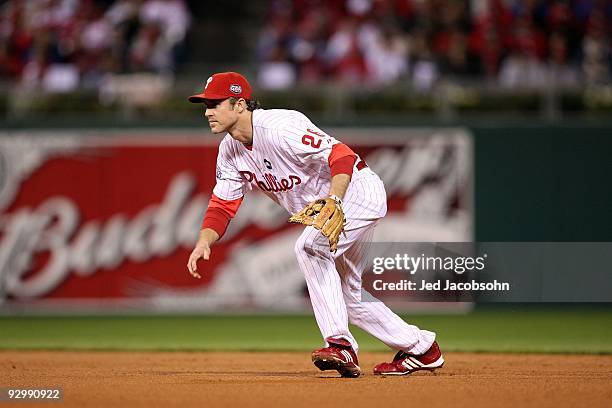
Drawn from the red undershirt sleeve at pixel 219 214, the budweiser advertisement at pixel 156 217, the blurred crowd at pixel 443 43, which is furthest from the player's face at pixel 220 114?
the blurred crowd at pixel 443 43

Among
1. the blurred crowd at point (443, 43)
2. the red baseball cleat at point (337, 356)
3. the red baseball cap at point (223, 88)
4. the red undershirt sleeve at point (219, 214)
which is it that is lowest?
the red baseball cleat at point (337, 356)

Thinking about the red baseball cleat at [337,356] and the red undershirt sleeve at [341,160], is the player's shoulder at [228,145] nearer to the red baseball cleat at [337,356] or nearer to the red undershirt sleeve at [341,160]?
the red undershirt sleeve at [341,160]

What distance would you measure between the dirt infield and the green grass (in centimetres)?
78

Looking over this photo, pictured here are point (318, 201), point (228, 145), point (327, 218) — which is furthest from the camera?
point (228, 145)

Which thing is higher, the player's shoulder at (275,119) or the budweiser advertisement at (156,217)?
the player's shoulder at (275,119)

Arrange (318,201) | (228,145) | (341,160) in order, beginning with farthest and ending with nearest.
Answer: (228,145) < (341,160) < (318,201)

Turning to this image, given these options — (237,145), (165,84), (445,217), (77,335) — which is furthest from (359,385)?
(165,84)

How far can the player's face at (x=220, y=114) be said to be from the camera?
22.8 ft

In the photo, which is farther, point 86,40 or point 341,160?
point 86,40

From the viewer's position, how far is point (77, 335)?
1133 centimetres

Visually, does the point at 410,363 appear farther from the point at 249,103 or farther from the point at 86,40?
the point at 86,40

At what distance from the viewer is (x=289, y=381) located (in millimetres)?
6992

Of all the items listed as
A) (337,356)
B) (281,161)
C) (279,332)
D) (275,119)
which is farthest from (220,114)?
(279,332)

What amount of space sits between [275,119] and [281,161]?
271 millimetres
